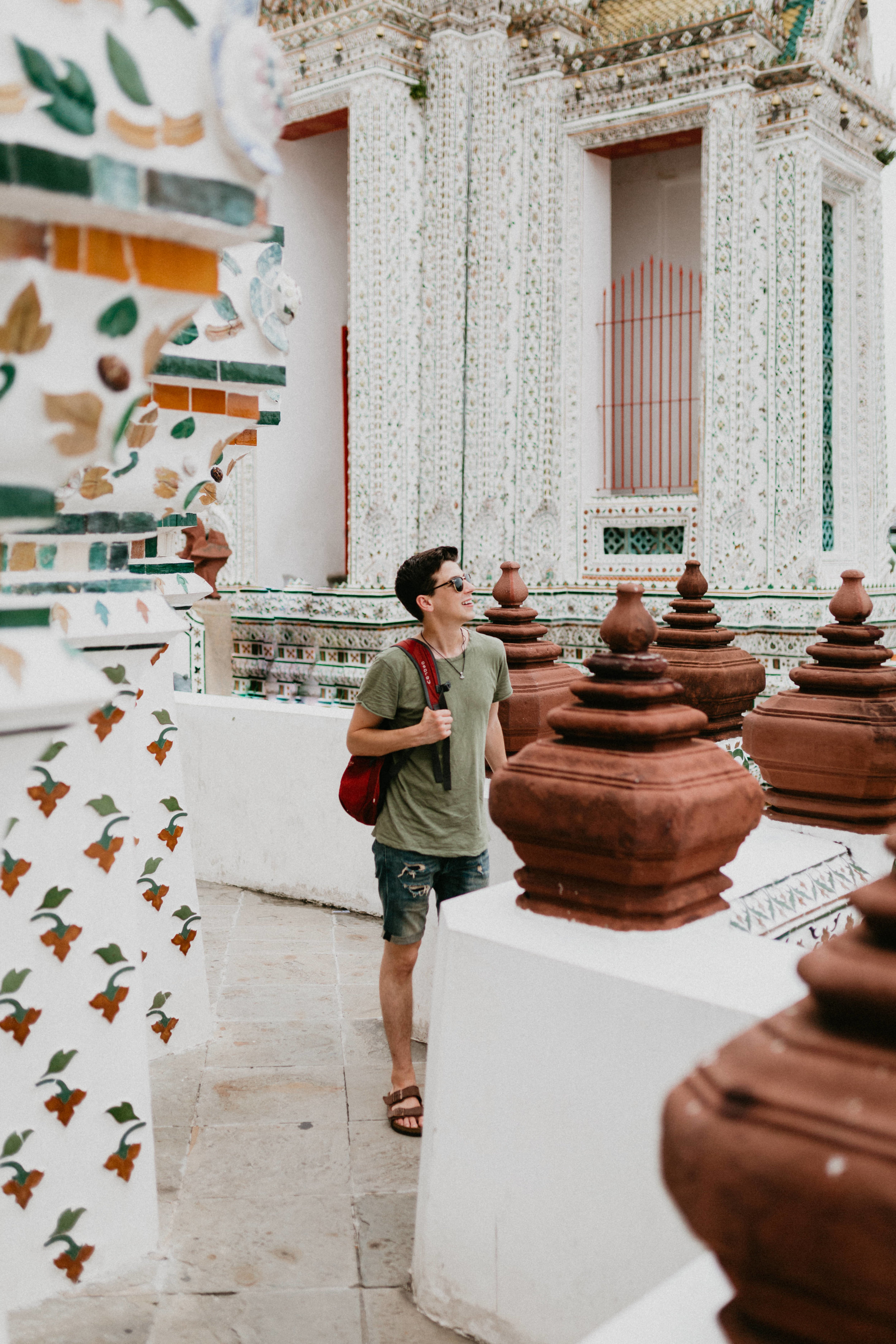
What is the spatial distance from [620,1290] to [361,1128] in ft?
4.39

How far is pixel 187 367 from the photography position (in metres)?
2.80

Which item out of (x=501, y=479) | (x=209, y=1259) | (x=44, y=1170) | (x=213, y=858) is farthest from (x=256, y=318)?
(x=501, y=479)

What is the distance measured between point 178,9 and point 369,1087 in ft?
9.46

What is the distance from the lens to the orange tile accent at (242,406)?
2961mm

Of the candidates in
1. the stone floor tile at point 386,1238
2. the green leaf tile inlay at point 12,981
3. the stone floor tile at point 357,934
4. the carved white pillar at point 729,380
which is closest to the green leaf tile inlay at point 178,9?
the green leaf tile inlay at point 12,981

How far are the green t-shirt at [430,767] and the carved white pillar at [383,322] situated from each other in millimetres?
6154

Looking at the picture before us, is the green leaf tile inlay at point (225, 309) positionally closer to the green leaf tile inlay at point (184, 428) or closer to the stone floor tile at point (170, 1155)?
the green leaf tile inlay at point (184, 428)

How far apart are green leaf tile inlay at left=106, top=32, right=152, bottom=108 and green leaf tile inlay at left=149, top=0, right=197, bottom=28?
0.07 m

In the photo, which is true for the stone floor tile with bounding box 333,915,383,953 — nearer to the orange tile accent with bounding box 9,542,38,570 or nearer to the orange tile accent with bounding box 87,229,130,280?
the orange tile accent with bounding box 9,542,38,570

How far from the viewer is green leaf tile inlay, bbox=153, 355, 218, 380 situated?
278cm

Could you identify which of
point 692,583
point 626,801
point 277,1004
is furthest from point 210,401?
point 277,1004

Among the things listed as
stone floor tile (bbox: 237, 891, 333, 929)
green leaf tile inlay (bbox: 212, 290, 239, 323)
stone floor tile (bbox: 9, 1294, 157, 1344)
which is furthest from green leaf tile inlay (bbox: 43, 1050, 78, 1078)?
stone floor tile (bbox: 237, 891, 333, 929)

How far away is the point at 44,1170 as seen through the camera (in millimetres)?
2504

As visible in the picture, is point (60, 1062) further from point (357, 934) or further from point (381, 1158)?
point (357, 934)
